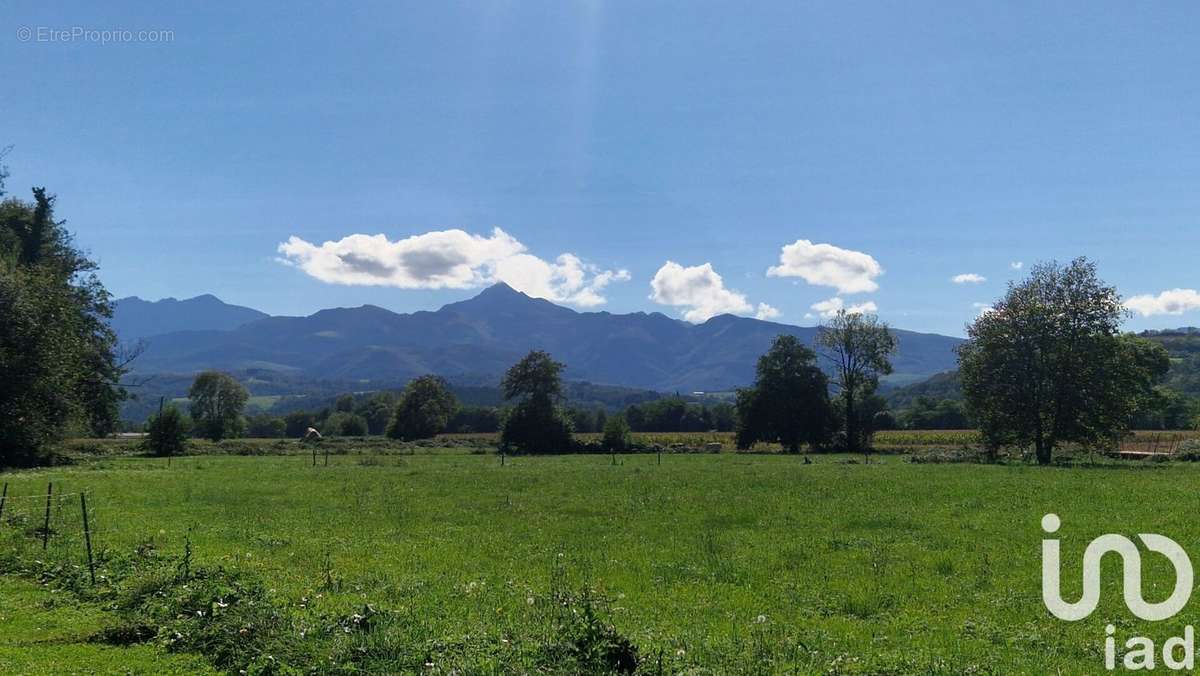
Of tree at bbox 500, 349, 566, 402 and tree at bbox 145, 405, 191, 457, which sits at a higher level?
tree at bbox 500, 349, 566, 402

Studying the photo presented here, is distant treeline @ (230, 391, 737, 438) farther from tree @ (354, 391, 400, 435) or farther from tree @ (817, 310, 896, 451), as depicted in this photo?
Result: tree @ (817, 310, 896, 451)

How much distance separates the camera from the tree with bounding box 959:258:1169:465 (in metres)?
55.5

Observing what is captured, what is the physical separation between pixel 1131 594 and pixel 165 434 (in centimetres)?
8156

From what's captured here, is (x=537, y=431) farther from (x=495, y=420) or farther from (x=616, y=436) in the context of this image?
(x=495, y=420)

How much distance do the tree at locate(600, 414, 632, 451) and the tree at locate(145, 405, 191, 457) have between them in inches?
1988

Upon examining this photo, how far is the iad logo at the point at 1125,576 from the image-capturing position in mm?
12469

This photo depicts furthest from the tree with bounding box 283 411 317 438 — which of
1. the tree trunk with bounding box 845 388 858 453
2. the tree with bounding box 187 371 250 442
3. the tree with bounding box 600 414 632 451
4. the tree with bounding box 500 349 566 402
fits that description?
the tree trunk with bounding box 845 388 858 453

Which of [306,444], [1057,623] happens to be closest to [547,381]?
[306,444]

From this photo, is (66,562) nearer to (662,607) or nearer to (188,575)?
(188,575)

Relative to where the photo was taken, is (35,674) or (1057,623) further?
(1057,623)

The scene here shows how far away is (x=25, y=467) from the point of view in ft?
162

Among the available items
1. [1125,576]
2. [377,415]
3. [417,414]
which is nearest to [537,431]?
[417,414]

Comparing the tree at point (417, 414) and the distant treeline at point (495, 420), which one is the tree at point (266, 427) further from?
the tree at point (417, 414)

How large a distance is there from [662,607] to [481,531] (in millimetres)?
10688
